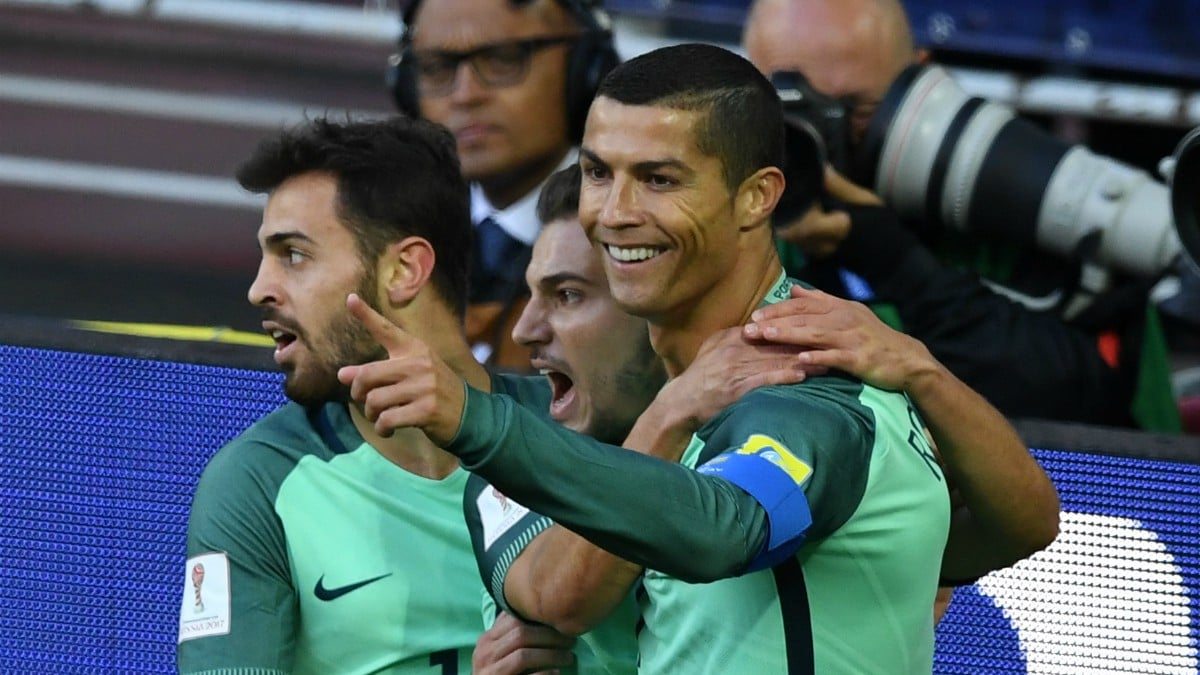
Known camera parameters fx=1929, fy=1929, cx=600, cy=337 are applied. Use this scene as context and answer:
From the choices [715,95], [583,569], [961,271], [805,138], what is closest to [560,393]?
[583,569]

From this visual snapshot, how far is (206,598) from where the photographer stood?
2447mm

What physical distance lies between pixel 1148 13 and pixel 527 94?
5.79ft

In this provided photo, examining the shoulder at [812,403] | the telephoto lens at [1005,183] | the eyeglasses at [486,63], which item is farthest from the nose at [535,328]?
the eyeglasses at [486,63]

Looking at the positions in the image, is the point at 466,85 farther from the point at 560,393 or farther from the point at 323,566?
the point at 323,566

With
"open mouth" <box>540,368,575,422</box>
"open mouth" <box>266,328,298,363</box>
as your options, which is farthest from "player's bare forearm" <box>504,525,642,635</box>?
"open mouth" <box>266,328,298,363</box>

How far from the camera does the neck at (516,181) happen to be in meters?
3.72

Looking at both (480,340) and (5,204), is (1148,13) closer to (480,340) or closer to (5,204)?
(480,340)

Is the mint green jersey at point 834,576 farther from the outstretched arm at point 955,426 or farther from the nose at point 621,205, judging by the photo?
the nose at point 621,205

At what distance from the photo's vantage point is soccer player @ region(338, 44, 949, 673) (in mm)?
1831

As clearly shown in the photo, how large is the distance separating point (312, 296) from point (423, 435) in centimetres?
24

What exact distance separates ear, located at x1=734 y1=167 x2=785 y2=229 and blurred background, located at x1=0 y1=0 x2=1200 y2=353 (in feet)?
8.54

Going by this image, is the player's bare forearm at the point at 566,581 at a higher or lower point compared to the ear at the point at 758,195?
lower

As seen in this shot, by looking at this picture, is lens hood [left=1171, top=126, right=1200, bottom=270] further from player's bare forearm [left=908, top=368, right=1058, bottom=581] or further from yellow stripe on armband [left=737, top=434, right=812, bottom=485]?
yellow stripe on armband [left=737, top=434, right=812, bottom=485]

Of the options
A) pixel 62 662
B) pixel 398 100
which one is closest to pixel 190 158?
pixel 398 100
